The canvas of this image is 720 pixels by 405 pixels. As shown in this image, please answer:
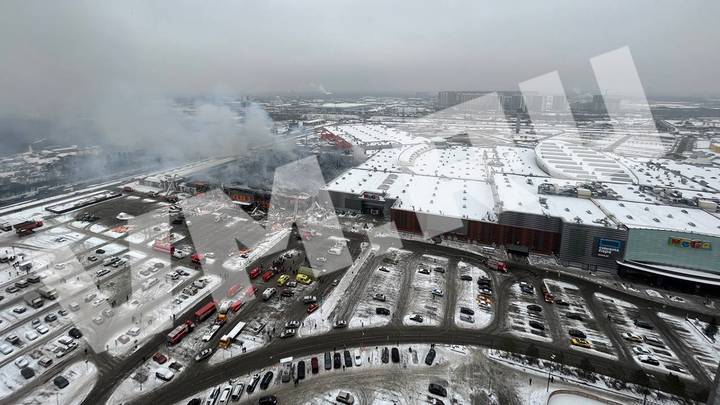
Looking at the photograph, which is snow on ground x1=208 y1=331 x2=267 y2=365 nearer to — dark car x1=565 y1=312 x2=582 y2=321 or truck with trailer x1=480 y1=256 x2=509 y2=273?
truck with trailer x1=480 y1=256 x2=509 y2=273

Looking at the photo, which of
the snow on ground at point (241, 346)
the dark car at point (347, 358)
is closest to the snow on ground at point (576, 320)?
the dark car at point (347, 358)

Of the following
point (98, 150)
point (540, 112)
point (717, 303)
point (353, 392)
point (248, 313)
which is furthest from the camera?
point (540, 112)

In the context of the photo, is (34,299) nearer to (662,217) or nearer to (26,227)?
(26,227)

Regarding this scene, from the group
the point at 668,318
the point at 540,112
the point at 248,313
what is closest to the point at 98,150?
the point at 248,313

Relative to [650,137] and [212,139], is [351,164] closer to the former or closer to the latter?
[212,139]

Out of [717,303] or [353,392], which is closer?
[353,392]

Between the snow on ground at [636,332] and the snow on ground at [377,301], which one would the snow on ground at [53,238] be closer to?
the snow on ground at [377,301]

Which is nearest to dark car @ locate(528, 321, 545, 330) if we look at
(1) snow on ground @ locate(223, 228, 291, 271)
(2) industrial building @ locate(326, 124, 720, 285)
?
(2) industrial building @ locate(326, 124, 720, 285)
